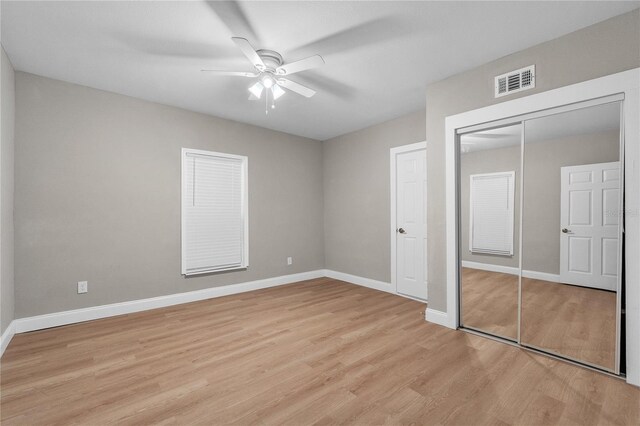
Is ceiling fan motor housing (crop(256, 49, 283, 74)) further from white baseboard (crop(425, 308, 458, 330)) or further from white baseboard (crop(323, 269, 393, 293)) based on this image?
white baseboard (crop(323, 269, 393, 293))

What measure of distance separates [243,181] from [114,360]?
293 cm

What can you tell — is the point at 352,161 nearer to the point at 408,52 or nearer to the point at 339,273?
the point at 339,273

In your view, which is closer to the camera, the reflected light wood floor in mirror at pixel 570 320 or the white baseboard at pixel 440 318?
the reflected light wood floor in mirror at pixel 570 320

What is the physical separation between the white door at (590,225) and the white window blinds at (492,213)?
0.41 meters

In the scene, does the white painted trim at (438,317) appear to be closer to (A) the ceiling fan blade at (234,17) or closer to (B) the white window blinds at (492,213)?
(B) the white window blinds at (492,213)

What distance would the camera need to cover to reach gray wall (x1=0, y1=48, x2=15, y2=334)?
2.56m

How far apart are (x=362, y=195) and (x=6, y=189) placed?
4.47 meters

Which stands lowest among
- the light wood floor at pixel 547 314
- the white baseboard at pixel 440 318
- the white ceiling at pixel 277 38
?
the white baseboard at pixel 440 318

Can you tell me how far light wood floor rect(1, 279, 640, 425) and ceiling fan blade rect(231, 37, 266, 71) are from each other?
2.54 meters

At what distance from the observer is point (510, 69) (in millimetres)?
2682

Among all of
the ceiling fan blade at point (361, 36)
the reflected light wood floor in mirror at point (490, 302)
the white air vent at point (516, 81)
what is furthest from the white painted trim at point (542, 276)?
the ceiling fan blade at point (361, 36)

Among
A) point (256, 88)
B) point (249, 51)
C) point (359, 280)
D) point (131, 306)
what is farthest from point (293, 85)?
point (359, 280)

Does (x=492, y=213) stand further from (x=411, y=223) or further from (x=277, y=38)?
(x=277, y=38)

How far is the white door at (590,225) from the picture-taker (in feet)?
7.20
